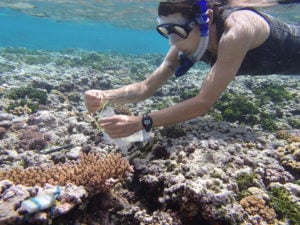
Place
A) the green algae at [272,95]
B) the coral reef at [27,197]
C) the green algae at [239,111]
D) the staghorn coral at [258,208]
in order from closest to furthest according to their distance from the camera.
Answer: the coral reef at [27,197] → the staghorn coral at [258,208] → the green algae at [239,111] → the green algae at [272,95]

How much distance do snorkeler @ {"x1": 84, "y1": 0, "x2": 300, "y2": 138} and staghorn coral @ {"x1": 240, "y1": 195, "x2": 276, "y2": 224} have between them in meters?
1.36

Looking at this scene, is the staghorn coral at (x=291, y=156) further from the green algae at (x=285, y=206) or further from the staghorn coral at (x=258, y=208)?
the staghorn coral at (x=258, y=208)

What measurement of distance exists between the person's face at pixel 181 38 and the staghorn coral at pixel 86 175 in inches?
83.7

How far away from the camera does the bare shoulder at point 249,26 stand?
4.07 meters

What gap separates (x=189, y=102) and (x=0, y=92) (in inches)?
326

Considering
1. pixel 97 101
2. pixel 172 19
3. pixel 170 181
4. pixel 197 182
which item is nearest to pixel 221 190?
pixel 197 182

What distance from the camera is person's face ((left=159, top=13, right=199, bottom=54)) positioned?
4391 millimetres

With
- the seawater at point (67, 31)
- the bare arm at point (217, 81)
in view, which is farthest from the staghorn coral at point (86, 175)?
the seawater at point (67, 31)

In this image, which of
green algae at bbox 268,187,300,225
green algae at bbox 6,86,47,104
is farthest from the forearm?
green algae at bbox 6,86,47,104

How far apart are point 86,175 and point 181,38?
263 cm

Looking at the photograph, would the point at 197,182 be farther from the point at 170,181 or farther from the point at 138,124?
the point at 138,124

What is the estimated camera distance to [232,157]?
4.07 m

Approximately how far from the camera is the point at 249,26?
4184 millimetres

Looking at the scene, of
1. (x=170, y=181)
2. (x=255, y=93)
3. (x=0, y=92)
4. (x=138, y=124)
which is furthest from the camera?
(x=255, y=93)
